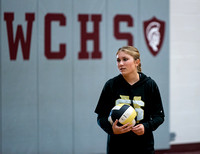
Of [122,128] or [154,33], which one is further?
[154,33]

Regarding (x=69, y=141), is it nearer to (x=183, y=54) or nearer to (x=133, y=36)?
(x=133, y=36)

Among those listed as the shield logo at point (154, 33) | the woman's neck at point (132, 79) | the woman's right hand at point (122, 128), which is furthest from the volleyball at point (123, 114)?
the shield logo at point (154, 33)

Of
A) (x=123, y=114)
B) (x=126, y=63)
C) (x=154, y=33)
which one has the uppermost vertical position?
(x=154, y=33)

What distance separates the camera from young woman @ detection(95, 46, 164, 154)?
134 inches

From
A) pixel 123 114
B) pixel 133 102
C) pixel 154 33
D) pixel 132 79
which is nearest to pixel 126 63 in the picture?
pixel 132 79

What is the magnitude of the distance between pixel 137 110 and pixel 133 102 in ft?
0.28

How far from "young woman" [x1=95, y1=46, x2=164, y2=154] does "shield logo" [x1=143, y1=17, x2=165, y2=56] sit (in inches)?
134

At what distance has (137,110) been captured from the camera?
3371mm

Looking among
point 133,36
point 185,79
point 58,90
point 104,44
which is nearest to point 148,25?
point 133,36

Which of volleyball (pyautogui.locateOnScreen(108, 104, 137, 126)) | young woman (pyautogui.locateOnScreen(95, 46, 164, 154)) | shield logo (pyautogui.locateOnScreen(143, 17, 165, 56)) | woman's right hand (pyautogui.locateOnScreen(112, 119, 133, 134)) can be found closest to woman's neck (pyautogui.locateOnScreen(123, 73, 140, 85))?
young woman (pyautogui.locateOnScreen(95, 46, 164, 154))

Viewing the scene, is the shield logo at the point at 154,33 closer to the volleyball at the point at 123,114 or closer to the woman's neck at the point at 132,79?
the woman's neck at the point at 132,79

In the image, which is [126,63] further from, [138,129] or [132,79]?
[138,129]

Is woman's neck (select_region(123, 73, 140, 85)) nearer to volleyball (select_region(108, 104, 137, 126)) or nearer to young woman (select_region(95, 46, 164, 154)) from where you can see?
young woman (select_region(95, 46, 164, 154))

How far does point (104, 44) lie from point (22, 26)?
154 cm
